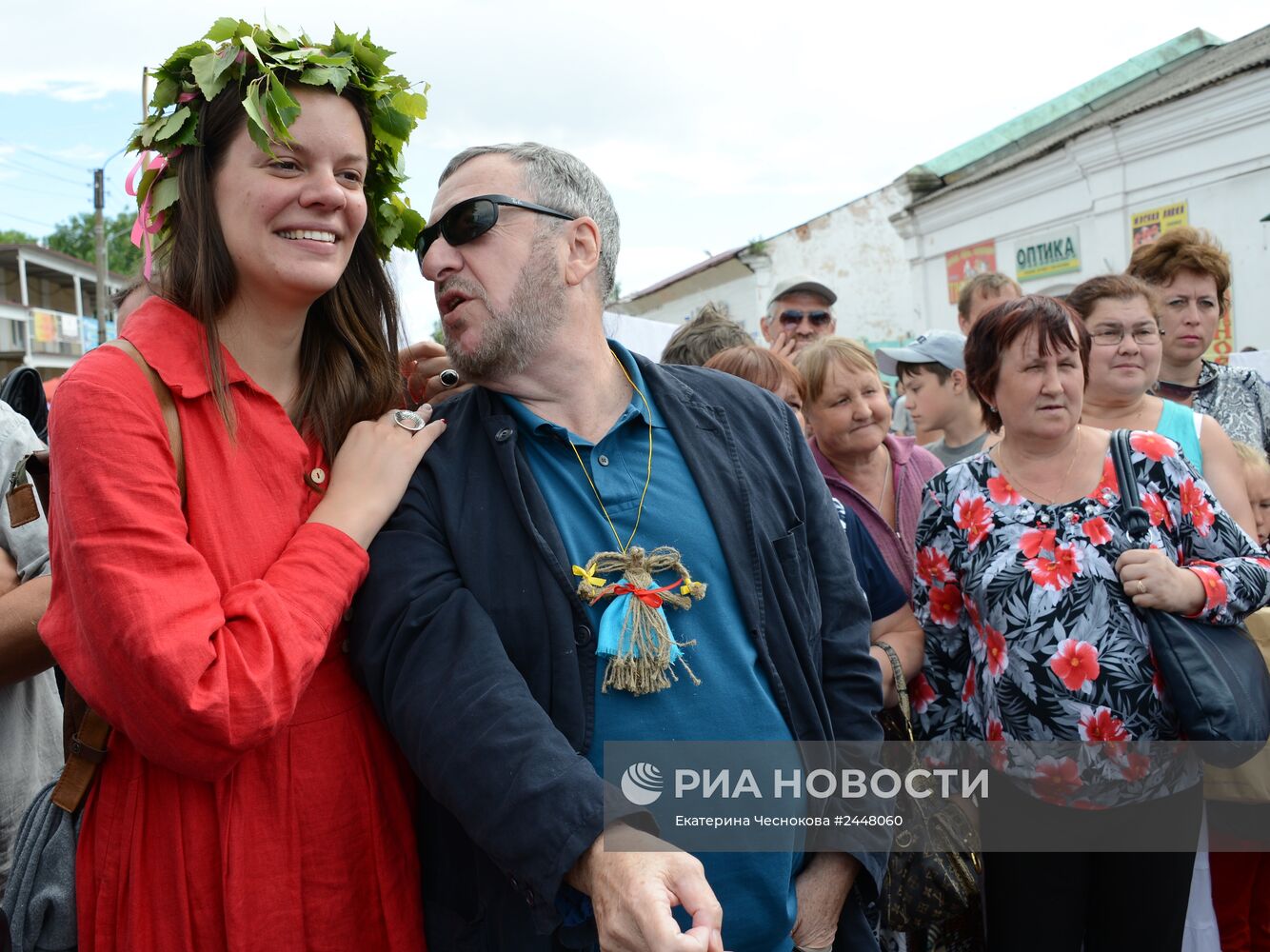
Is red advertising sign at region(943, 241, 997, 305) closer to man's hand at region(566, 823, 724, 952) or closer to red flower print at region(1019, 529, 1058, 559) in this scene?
red flower print at region(1019, 529, 1058, 559)

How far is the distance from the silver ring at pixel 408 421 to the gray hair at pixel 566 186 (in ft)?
2.13

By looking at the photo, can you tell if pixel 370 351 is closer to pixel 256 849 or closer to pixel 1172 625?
pixel 256 849

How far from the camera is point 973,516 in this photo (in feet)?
10.4

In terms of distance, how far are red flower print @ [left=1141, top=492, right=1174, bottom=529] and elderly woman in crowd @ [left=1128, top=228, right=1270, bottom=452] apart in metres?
1.69

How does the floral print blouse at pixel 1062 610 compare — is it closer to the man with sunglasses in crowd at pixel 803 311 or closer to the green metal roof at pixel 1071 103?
the man with sunglasses in crowd at pixel 803 311

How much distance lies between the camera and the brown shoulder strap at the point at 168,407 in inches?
75.6

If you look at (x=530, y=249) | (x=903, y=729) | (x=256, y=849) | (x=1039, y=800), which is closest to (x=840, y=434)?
(x=903, y=729)

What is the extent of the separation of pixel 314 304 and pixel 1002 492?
2.07m

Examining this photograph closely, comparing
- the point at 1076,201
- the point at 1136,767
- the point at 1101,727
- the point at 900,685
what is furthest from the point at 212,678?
the point at 1076,201

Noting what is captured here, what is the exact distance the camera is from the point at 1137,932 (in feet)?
9.59

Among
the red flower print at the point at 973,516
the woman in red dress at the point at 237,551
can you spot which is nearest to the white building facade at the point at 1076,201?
→ the red flower print at the point at 973,516

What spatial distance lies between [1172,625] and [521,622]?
1851 millimetres

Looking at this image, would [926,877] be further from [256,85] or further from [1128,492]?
[256,85]

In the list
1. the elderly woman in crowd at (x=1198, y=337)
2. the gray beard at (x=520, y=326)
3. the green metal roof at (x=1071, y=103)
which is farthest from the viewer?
the green metal roof at (x=1071, y=103)
